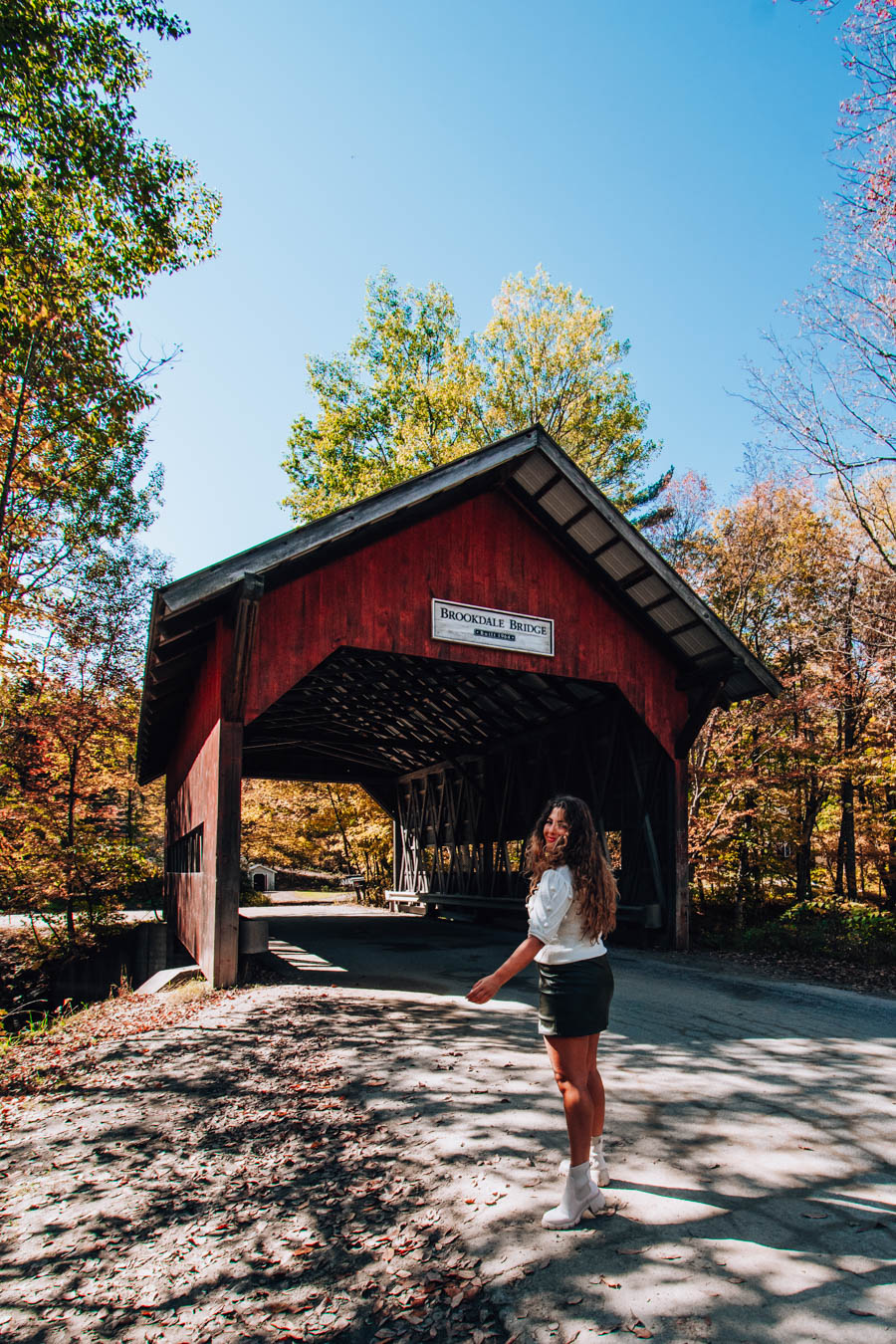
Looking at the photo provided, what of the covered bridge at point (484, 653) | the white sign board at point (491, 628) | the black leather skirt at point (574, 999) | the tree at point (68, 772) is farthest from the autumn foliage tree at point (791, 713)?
the tree at point (68, 772)

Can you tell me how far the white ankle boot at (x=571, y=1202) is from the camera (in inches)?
111

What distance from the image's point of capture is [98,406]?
551 inches

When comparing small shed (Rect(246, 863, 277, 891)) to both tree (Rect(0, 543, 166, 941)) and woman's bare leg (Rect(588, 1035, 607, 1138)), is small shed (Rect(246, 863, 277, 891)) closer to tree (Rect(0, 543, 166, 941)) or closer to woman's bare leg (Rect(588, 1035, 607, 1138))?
tree (Rect(0, 543, 166, 941))

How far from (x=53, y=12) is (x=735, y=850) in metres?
16.7

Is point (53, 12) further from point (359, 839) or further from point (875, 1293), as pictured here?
point (359, 839)

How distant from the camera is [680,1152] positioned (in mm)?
3551

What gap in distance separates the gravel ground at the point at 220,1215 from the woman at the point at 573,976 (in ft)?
1.80

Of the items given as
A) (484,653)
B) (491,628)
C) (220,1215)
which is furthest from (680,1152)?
(491,628)

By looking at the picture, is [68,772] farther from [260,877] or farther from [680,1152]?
[680,1152]

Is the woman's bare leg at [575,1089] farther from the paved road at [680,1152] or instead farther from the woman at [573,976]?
the paved road at [680,1152]

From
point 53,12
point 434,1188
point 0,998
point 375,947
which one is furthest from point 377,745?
point 434,1188

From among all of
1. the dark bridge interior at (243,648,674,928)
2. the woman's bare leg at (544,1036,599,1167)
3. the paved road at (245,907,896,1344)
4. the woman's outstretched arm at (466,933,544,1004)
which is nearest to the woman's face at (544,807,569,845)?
the woman's outstretched arm at (466,933,544,1004)

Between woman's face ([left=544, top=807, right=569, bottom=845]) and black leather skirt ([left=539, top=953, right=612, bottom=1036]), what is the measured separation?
18.1 inches

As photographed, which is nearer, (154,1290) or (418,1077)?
(154,1290)
